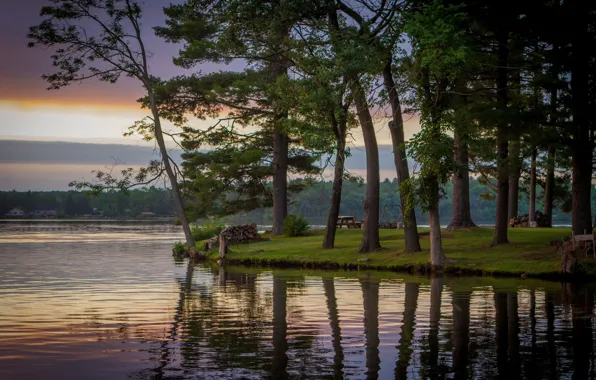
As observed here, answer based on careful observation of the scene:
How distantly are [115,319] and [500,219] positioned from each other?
22.0 meters

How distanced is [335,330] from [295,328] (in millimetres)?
903

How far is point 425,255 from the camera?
35.1 meters

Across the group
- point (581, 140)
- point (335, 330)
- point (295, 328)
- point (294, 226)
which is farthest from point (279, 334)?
point (294, 226)

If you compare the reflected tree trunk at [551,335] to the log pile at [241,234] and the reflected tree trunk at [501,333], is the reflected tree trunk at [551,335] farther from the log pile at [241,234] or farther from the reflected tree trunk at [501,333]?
the log pile at [241,234]

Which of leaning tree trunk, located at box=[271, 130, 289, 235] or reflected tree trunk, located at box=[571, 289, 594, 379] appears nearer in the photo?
reflected tree trunk, located at box=[571, 289, 594, 379]

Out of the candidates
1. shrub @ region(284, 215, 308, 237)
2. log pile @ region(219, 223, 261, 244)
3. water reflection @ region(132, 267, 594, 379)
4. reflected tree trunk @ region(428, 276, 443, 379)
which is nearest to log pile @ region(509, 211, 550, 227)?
shrub @ region(284, 215, 308, 237)

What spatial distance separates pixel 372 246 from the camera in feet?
126

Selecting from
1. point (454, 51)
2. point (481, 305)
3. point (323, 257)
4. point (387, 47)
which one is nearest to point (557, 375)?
point (481, 305)

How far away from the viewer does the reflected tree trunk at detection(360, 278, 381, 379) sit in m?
12.5

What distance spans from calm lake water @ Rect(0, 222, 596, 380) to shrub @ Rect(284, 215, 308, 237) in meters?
20.2

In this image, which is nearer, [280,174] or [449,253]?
[449,253]

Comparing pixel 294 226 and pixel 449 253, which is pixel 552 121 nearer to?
pixel 449 253

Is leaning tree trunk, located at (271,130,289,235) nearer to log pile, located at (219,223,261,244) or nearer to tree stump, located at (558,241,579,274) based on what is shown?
log pile, located at (219,223,261,244)

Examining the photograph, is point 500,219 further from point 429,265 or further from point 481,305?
point 481,305
